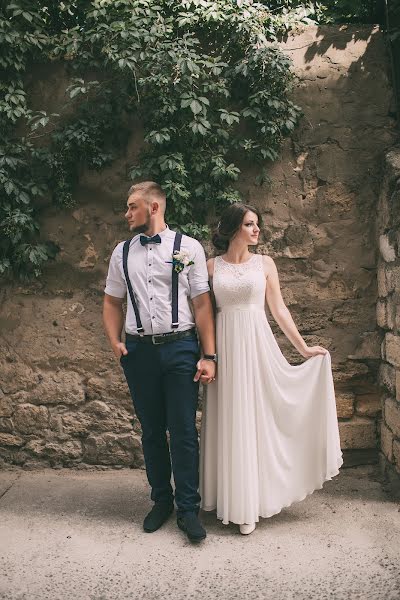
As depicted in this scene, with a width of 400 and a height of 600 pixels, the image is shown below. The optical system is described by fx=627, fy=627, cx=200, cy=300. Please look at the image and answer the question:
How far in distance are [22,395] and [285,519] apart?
2.02 m

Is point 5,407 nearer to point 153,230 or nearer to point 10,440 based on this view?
point 10,440

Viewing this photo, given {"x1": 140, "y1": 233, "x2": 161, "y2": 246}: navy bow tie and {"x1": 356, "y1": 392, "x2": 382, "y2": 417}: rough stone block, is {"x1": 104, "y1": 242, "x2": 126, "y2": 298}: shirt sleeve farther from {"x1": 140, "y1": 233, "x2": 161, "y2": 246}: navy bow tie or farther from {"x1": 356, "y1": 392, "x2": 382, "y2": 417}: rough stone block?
{"x1": 356, "y1": 392, "x2": 382, "y2": 417}: rough stone block

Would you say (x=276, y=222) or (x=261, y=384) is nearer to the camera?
(x=261, y=384)

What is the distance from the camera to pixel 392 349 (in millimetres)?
4020

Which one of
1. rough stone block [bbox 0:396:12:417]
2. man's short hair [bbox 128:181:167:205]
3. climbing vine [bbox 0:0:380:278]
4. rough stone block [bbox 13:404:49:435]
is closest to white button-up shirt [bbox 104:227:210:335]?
man's short hair [bbox 128:181:167:205]

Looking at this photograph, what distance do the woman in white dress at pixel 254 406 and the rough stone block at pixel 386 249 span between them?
2.93 feet

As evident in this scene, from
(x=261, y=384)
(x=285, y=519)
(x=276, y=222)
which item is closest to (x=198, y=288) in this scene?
(x=261, y=384)

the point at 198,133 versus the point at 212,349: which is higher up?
the point at 198,133

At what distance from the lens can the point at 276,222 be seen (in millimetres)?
4336

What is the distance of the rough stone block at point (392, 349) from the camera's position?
3.92m

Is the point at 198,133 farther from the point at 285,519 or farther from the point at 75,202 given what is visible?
the point at 285,519

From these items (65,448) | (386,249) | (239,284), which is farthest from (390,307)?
(65,448)

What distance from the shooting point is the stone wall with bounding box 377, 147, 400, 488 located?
3.91 meters

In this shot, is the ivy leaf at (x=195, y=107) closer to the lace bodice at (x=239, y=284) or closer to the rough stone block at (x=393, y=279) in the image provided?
the lace bodice at (x=239, y=284)
